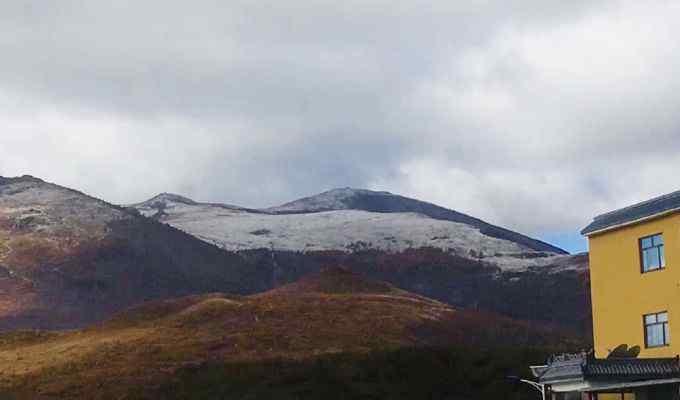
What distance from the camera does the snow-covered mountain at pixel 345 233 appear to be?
109250 millimetres

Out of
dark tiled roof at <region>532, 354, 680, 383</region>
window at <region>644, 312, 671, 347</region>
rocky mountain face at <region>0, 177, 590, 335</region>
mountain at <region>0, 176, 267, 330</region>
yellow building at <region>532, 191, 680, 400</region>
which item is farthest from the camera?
rocky mountain face at <region>0, 177, 590, 335</region>

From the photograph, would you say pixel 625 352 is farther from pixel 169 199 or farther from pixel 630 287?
pixel 169 199

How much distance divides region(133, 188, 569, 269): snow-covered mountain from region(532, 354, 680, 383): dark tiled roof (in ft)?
236

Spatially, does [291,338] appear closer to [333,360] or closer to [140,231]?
[333,360]

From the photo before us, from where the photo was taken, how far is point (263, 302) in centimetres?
5991

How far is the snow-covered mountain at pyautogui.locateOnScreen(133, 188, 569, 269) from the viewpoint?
358ft

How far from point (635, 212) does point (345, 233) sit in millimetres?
88283

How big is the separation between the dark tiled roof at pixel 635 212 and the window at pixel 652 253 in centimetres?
78

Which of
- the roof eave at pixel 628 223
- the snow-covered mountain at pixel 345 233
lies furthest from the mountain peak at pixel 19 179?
the roof eave at pixel 628 223

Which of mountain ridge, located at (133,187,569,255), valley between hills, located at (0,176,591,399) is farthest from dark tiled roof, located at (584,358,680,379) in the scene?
mountain ridge, located at (133,187,569,255)

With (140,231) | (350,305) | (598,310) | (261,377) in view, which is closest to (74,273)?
(140,231)

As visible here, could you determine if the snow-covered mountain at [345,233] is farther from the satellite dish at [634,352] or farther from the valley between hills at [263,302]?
the satellite dish at [634,352]

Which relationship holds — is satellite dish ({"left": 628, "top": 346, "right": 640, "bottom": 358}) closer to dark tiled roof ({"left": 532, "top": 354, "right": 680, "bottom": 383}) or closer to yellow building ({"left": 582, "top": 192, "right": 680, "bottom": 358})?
yellow building ({"left": 582, "top": 192, "right": 680, "bottom": 358})

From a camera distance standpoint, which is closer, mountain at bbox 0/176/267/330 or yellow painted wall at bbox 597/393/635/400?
yellow painted wall at bbox 597/393/635/400
